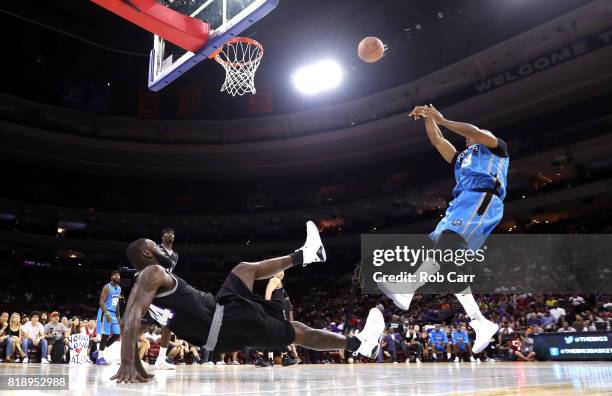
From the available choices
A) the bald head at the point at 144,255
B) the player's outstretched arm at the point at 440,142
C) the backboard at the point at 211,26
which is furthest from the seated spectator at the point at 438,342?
the bald head at the point at 144,255

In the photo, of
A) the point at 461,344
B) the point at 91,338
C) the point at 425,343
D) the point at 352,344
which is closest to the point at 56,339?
the point at 91,338

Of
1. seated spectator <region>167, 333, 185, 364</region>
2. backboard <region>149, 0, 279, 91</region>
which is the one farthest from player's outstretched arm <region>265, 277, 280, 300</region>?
seated spectator <region>167, 333, 185, 364</region>

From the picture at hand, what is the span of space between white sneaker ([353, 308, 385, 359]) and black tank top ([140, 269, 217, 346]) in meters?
1.35

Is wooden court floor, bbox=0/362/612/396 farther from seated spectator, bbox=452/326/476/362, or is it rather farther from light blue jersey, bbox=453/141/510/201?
seated spectator, bbox=452/326/476/362

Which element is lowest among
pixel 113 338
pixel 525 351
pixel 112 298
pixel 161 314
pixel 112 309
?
pixel 525 351

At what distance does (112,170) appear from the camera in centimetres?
2872

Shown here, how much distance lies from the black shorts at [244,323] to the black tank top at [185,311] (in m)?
0.12

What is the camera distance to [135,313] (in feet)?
11.3

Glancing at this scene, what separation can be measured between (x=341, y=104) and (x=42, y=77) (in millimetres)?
14630

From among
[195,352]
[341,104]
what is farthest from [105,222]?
[195,352]

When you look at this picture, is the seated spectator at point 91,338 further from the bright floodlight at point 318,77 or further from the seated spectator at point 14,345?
the bright floodlight at point 318,77

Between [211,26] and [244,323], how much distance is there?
20.1 ft

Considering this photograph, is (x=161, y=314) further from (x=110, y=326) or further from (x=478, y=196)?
(x=110, y=326)

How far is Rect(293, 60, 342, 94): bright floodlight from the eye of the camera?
2291 centimetres
